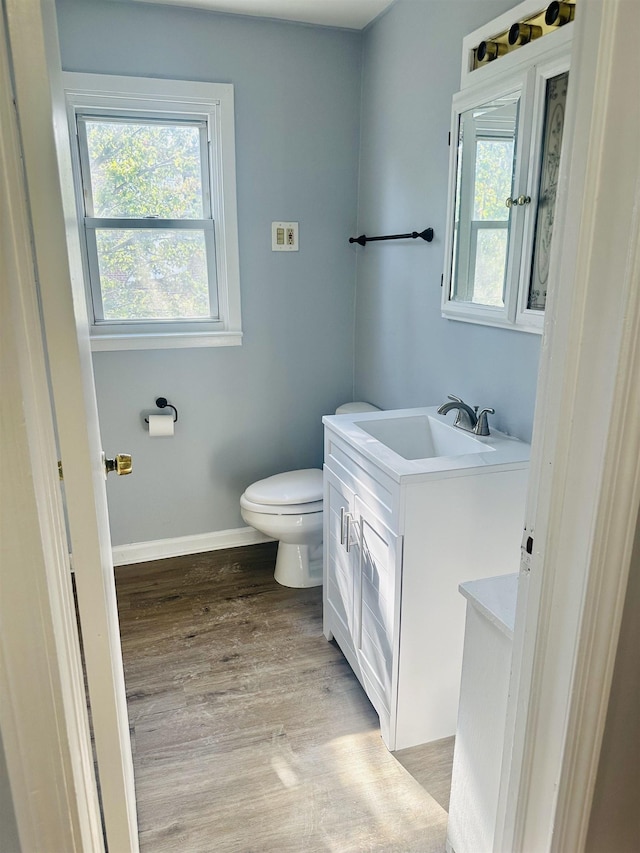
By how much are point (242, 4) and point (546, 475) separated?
2.42 metres

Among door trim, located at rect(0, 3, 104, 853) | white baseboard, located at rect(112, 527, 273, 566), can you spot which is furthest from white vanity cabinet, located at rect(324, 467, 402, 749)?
door trim, located at rect(0, 3, 104, 853)

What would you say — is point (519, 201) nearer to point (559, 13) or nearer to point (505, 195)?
point (505, 195)

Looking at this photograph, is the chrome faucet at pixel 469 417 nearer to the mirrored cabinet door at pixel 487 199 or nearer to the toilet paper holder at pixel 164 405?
the mirrored cabinet door at pixel 487 199

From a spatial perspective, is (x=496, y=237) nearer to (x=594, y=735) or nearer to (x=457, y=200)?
(x=457, y=200)

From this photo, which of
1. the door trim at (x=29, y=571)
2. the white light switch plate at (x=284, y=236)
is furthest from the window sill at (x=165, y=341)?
the door trim at (x=29, y=571)

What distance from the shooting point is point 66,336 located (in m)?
0.85

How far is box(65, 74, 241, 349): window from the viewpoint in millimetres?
2504

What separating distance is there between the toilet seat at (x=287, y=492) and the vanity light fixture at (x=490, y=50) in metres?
1.71

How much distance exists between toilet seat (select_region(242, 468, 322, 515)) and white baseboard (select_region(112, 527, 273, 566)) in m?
0.51

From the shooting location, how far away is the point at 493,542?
1.76m

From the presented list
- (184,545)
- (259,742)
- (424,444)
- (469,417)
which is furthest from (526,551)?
(184,545)

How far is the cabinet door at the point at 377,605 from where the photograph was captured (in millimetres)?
1721

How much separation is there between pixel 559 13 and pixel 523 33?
136mm

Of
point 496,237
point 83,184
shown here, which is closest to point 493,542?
point 496,237
